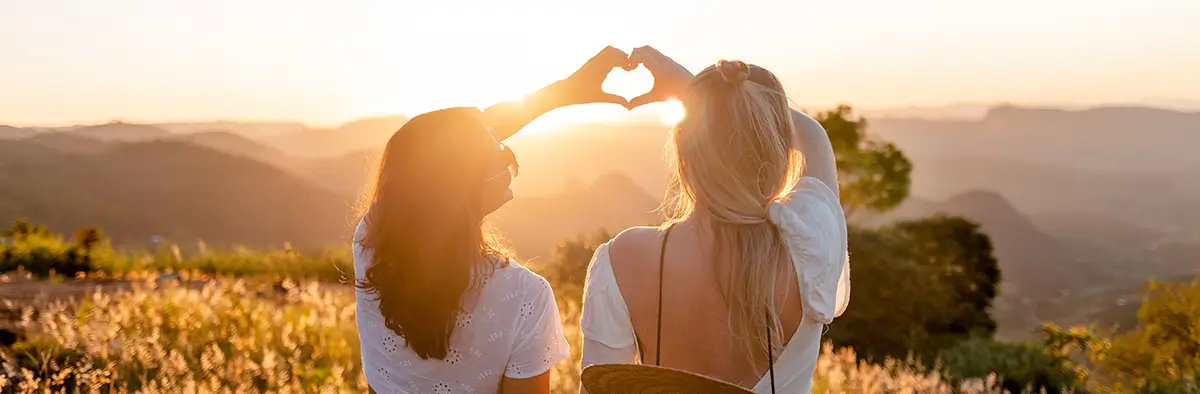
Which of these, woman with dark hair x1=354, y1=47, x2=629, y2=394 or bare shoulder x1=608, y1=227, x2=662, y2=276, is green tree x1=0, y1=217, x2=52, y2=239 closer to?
woman with dark hair x1=354, y1=47, x2=629, y2=394

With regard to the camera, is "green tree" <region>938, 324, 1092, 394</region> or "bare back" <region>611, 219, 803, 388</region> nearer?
"bare back" <region>611, 219, 803, 388</region>

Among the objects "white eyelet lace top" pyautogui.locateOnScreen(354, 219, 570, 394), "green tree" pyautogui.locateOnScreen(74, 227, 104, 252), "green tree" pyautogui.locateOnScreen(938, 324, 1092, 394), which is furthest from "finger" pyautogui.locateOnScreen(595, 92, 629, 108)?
"green tree" pyautogui.locateOnScreen(74, 227, 104, 252)

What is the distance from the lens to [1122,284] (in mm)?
46844

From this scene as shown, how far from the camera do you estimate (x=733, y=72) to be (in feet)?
7.07

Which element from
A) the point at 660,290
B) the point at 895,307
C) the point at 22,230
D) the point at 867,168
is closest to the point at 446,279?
the point at 660,290

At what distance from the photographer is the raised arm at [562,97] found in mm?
3148

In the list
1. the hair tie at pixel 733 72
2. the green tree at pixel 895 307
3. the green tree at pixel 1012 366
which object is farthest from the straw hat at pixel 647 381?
the green tree at pixel 895 307

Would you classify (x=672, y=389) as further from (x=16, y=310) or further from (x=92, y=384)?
(x=16, y=310)

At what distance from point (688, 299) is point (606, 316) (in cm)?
25

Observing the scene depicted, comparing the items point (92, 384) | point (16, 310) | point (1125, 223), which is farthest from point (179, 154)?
point (1125, 223)

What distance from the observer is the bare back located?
7.23 ft

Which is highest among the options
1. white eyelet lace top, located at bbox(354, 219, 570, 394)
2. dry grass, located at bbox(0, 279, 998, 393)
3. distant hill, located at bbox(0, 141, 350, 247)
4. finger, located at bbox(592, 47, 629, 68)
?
finger, located at bbox(592, 47, 629, 68)

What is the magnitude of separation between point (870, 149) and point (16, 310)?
20.8 metres

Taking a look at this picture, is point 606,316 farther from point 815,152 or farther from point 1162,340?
point 1162,340
